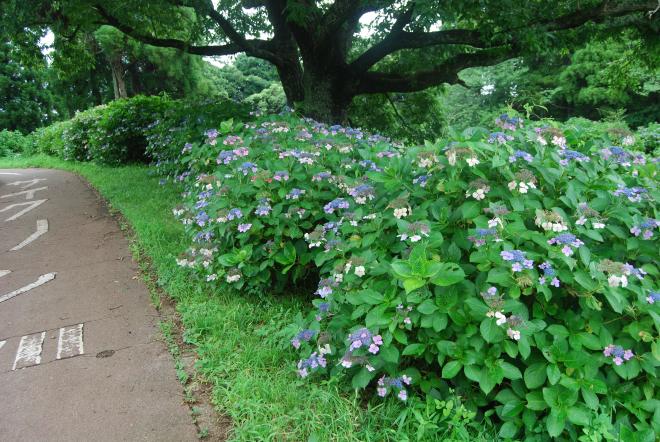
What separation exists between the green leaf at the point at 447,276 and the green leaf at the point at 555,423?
634mm

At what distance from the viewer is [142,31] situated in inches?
360

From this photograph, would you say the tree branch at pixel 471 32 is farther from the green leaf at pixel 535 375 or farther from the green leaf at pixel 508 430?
the green leaf at pixel 508 430

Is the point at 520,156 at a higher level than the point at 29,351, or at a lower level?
higher

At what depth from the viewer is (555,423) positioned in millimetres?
1837

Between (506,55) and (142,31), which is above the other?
(142,31)

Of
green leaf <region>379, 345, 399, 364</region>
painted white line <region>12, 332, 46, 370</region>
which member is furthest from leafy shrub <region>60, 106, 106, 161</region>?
green leaf <region>379, 345, 399, 364</region>

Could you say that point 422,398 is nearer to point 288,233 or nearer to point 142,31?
point 288,233

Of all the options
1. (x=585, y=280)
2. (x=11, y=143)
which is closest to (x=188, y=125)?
(x=585, y=280)

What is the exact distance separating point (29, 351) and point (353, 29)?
7.88 meters

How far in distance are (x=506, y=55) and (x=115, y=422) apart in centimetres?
753

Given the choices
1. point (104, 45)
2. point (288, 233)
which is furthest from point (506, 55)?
point (104, 45)

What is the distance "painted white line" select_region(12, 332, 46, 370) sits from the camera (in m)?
2.88

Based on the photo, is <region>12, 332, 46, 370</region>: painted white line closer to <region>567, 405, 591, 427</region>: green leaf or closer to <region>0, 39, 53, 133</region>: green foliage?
<region>567, 405, 591, 427</region>: green leaf

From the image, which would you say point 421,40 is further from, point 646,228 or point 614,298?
point 614,298
